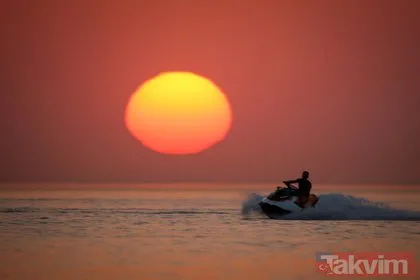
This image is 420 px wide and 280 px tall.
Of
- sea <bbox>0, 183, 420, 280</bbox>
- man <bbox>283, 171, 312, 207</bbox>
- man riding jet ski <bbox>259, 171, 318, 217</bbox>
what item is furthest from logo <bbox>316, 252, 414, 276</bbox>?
man riding jet ski <bbox>259, 171, 318, 217</bbox>

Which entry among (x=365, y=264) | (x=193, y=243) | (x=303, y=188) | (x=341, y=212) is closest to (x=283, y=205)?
(x=303, y=188)

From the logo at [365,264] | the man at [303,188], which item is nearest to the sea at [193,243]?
the logo at [365,264]

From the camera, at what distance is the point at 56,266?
16.5 m

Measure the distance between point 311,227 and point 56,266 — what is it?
14917mm

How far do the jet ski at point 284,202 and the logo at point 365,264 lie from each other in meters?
11.9

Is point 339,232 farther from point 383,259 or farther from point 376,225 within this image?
point 383,259

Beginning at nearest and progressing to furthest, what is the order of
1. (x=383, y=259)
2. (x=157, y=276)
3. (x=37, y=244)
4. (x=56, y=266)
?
(x=157, y=276), (x=56, y=266), (x=383, y=259), (x=37, y=244)

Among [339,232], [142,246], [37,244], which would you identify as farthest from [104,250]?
[339,232]

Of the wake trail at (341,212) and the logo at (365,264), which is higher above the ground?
the wake trail at (341,212)

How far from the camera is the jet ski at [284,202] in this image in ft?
102

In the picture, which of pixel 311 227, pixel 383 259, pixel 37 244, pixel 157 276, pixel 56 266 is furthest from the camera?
pixel 311 227

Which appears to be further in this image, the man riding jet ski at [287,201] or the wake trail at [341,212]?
the wake trail at [341,212]

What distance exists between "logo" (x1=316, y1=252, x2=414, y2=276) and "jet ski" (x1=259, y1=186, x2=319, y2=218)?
11874mm

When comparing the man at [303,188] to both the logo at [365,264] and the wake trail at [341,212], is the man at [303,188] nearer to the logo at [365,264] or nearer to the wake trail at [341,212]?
the wake trail at [341,212]
